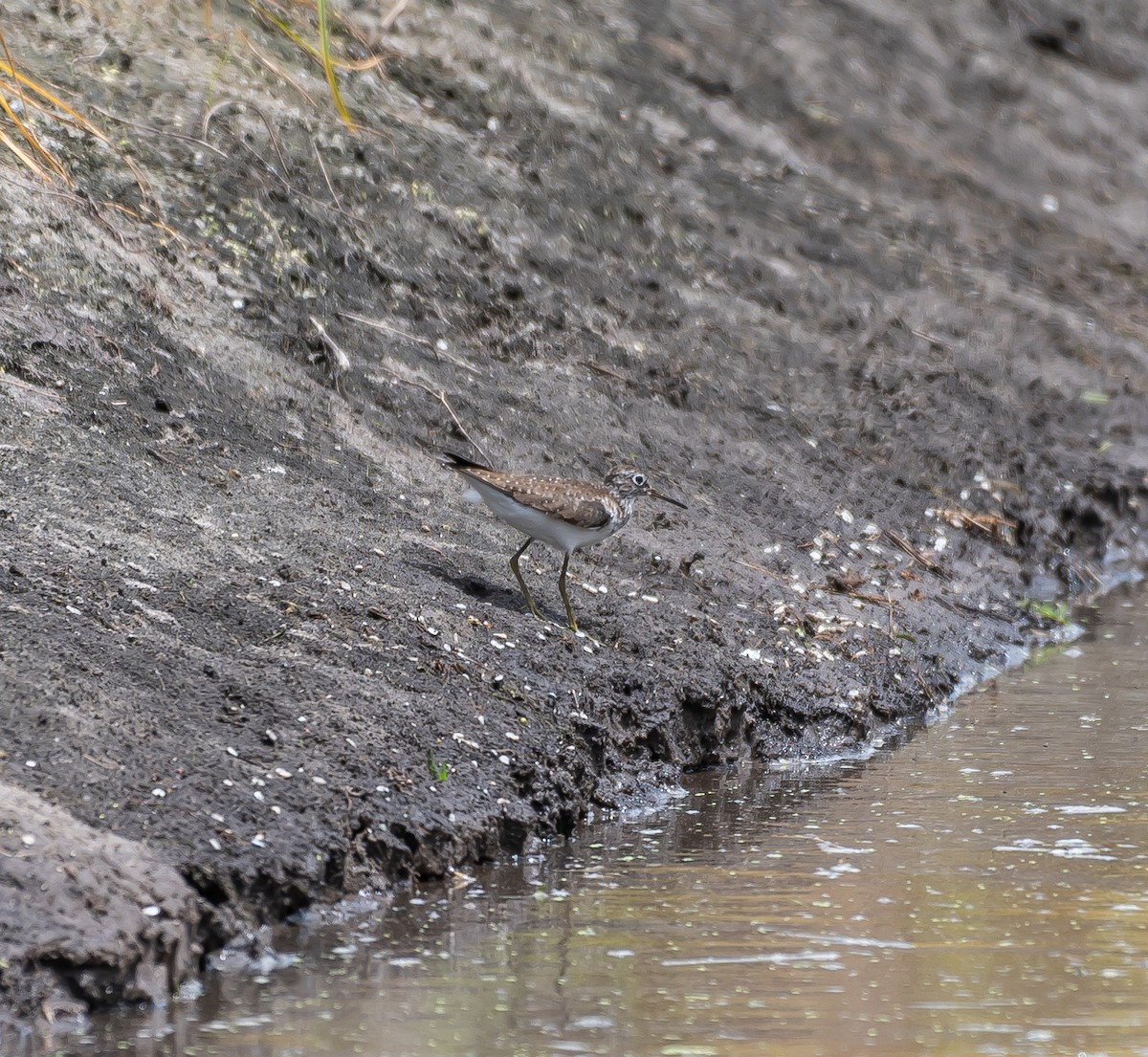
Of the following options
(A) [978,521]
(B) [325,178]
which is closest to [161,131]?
(B) [325,178]

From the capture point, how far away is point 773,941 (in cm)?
544

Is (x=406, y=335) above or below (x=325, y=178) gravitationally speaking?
below

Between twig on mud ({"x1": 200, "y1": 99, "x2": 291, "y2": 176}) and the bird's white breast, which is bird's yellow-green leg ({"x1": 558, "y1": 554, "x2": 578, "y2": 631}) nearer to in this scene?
the bird's white breast

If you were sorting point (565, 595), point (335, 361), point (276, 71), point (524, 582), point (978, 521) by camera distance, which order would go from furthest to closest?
point (276, 71), point (978, 521), point (335, 361), point (524, 582), point (565, 595)

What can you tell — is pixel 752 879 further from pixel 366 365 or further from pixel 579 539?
pixel 366 365

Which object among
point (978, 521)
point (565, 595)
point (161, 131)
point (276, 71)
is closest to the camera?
point (565, 595)

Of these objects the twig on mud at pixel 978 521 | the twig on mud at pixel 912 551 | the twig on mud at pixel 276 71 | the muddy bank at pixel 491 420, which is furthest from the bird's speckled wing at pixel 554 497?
the twig on mud at pixel 276 71

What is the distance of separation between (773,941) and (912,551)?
16.3 ft

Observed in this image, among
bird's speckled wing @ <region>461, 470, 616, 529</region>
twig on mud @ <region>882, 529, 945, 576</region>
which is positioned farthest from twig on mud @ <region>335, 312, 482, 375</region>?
twig on mud @ <region>882, 529, 945, 576</region>

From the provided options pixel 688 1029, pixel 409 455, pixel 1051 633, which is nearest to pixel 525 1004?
pixel 688 1029

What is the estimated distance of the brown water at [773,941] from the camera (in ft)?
15.6

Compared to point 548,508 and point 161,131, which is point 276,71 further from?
point 548,508

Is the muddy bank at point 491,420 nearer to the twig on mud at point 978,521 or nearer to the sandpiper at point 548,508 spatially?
the twig on mud at point 978,521

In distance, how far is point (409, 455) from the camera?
9016mm
